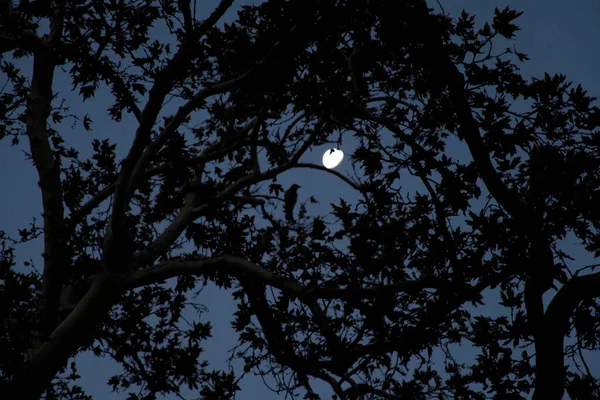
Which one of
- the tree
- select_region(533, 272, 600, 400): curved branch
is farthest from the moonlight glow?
select_region(533, 272, 600, 400): curved branch

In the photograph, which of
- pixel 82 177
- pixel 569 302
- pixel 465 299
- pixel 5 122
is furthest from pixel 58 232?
pixel 569 302

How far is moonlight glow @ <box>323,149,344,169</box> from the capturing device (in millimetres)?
7090

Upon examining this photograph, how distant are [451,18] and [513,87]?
169cm

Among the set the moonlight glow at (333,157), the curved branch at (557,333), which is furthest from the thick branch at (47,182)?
the curved branch at (557,333)

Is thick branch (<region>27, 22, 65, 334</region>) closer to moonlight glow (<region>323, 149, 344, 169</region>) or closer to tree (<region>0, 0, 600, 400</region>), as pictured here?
tree (<region>0, 0, 600, 400</region>)

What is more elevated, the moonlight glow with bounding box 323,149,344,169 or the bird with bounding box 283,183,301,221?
the moonlight glow with bounding box 323,149,344,169

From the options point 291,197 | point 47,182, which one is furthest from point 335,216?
point 47,182

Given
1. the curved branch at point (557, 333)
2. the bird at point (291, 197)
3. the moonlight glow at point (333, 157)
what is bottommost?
the curved branch at point (557, 333)

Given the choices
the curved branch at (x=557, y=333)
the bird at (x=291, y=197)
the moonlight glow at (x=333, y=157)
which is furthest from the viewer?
the moonlight glow at (x=333, y=157)

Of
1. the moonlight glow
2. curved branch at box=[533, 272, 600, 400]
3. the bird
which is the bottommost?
curved branch at box=[533, 272, 600, 400]

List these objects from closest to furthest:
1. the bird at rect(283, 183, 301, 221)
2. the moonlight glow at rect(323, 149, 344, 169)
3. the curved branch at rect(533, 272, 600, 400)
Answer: the curved branch at rect(533, 272, 600, 400)
the bird at rect(283, 183, 301, 221)
the moonlight glow at rect(323, 149, 344, 169)

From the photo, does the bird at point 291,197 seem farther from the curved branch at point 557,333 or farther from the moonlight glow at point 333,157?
the curved branch at point 557,333

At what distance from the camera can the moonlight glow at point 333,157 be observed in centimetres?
709

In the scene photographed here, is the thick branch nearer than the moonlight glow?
Yes
